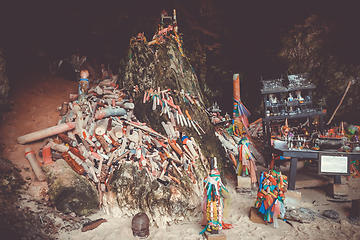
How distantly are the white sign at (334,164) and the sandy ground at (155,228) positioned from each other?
1.05m

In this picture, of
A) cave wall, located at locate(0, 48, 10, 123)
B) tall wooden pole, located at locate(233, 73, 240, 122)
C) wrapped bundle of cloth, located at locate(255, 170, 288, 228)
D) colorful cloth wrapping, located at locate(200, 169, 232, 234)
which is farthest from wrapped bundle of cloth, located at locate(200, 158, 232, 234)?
tall wooden pole, located at locate(233, 73, 240, 122)

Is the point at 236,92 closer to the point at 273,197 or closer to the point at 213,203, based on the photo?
the point at 273,197

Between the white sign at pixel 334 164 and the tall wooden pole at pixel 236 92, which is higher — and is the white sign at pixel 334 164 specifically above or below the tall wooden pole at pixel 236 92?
below

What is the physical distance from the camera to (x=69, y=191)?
4.72 m

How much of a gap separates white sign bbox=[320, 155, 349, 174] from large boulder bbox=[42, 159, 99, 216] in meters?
6.35

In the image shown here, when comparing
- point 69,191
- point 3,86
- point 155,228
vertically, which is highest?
point 3,86

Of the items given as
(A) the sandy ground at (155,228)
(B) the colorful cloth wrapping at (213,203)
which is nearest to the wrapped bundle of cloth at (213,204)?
(B) the colorful cloth wrapping at (213,203)

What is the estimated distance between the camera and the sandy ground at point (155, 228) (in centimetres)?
428

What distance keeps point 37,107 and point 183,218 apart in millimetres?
6534

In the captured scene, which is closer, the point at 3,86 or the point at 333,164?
the point at 333,164

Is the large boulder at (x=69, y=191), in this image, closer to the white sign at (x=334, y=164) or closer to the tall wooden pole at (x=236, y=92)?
the white sign at (x=334, y=164)

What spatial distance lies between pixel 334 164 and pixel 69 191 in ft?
23.5

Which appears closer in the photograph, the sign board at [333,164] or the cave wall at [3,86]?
the sign board at [333,164]

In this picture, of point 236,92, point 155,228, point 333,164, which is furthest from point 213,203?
point 236,92
